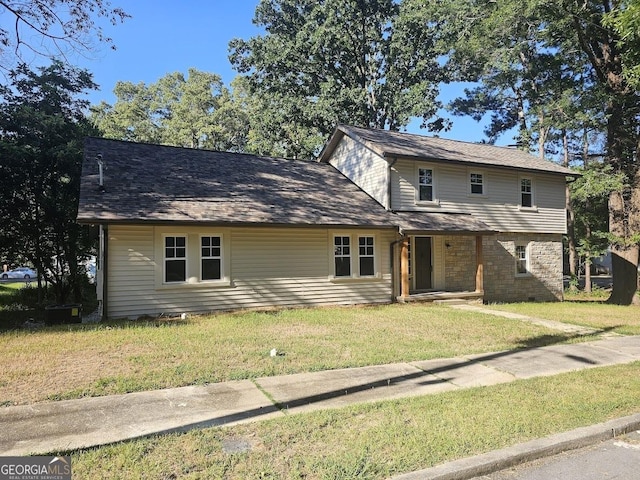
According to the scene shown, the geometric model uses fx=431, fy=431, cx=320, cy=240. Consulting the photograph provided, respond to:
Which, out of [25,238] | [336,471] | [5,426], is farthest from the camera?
[25,238]

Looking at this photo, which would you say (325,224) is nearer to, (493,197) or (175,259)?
(175,259)

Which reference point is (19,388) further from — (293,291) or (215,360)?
(293,291)

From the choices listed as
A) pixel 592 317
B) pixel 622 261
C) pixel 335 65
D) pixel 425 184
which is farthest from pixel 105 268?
pixel 335 65

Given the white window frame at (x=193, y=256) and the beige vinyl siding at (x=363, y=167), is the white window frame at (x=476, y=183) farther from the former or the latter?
the white window frame at (x=193, y=256)

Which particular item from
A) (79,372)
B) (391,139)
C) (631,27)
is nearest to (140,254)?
(79,372)

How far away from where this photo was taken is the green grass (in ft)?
11.6

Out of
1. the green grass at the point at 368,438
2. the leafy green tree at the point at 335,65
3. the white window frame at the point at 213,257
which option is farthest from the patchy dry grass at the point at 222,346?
the leafy green tree at the point at 335,65

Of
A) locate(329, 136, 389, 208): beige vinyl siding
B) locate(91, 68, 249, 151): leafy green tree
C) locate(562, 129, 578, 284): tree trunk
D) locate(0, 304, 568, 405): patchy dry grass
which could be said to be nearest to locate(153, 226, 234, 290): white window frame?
locate(0, 304, 568, 405): patchy dry grass

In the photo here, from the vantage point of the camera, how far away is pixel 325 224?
41.9 ft

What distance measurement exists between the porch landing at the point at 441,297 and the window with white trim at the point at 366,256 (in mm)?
1332

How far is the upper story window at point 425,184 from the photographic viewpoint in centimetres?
1603

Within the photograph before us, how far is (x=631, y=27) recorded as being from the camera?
12570 mm

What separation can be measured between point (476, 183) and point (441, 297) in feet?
17.2

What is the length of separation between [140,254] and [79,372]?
5.26m
